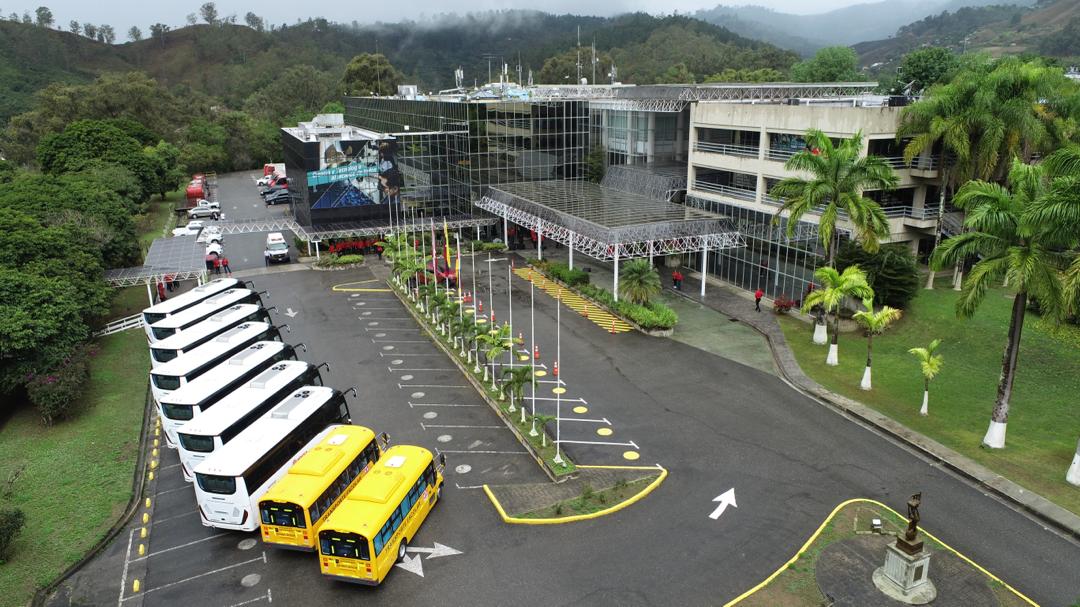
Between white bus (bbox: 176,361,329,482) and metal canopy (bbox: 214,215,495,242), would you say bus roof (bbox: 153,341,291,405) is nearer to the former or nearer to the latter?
white bus (bbox: 176,361,329,482)

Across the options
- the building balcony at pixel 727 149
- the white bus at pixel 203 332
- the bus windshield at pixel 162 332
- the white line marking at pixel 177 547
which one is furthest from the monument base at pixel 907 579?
the building balcony at pixel 727 149

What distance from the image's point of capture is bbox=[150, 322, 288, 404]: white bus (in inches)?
1051

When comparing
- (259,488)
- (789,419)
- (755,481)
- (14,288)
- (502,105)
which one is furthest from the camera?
(502,105)

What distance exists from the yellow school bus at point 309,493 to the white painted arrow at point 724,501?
11.6 m

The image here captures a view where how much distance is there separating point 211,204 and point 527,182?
128 feet

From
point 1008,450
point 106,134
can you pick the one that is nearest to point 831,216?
point 1008,450

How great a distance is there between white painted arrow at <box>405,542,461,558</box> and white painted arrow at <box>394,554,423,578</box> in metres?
0.34

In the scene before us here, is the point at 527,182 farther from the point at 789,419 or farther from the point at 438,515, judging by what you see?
the point at 438,515

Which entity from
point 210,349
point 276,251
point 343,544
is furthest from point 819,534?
point 276,251

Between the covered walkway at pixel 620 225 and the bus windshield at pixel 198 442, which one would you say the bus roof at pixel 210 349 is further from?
the covered walkway at pixel 620 225

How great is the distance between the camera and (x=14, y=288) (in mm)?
29266

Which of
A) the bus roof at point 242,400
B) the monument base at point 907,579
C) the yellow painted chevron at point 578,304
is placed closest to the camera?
the monument base at point 907,579

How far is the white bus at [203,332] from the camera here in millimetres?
29703

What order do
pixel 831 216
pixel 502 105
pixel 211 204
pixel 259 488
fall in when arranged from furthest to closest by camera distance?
1. pixel 211 204
2. pixel 502 105
3. pixel 831 216
4. pixel 259 488
